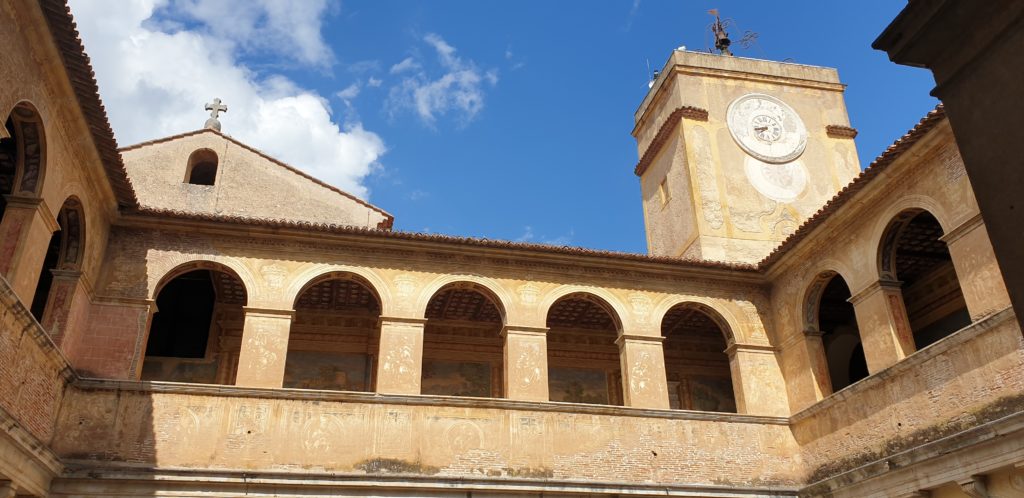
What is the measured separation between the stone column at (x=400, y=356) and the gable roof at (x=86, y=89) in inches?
171

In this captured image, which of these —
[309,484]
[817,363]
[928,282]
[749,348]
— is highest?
[928,282]

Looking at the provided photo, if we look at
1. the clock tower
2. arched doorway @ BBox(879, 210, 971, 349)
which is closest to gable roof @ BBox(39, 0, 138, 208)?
arched doorway @ BBox(879, 210, 971, 349)

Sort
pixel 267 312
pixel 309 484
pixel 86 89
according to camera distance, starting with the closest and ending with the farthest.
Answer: pixel 86 89, pixel 309 484, pixel 267 312

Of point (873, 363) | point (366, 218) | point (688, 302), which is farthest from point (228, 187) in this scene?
point (873, 363)


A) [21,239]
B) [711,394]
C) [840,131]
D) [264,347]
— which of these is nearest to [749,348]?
[711,394]

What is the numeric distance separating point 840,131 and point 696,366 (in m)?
7.64

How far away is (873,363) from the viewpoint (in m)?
11.9

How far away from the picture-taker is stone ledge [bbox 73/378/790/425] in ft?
36.6

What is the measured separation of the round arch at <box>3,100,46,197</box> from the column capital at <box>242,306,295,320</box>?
3581 millimetres

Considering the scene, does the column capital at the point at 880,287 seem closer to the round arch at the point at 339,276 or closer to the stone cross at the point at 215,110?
the round arch at the point at 339,276

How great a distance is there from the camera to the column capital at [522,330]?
43.4 ft

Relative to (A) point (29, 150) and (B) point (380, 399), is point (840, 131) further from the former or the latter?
(A) point (29, 150)

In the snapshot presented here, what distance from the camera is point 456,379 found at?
15555 mm

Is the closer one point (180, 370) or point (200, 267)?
point (200, 267)
